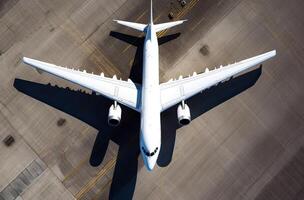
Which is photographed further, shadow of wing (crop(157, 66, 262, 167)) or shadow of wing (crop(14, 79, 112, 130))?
shadow of wing (crop(14, 79, 112, 130))

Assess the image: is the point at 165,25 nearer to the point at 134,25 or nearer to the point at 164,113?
the point at 134,25

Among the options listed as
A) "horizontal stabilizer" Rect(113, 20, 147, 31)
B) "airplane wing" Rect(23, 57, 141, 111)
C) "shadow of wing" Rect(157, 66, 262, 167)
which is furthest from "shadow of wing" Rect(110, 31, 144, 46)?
"shadow of wing" Rect(157, 66, 262, 167)

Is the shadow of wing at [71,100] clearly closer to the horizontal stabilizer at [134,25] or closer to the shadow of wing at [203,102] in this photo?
the shadow of wing at [203,102]

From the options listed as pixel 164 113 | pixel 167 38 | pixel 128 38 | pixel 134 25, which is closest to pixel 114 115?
pixel 164 113

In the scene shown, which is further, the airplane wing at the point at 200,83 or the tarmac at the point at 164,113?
the tarmac at the point at 164,113

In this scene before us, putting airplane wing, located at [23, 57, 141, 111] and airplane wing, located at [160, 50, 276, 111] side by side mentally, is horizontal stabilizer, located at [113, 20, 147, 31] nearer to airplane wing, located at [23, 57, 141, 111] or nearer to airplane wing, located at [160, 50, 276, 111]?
airplane wing, located at [23, 57, 141, 111]

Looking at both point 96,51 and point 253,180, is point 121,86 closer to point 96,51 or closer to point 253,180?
point 96,51

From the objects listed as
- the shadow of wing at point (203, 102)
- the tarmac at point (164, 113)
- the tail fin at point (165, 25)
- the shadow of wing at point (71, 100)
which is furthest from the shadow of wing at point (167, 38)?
the shadow of wing at point (71, 100)

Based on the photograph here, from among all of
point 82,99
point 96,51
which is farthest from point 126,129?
point 96,51
